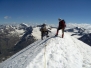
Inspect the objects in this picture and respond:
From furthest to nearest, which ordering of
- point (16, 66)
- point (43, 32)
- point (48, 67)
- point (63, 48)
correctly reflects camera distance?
1. point (43, 32)
2. point (63, 48)
3. point (16, 66)
4. point (48, 67)

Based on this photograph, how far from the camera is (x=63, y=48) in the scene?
74.0ft

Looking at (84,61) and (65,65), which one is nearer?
(65,65)

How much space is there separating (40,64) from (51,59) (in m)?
2.05

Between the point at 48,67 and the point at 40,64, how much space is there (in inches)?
39.0

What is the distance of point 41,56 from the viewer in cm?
1842

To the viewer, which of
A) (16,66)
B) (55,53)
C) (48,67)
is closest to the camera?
(48,67)

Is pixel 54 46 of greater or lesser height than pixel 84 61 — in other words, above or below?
above

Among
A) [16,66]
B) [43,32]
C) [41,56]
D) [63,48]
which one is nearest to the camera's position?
[16,66]

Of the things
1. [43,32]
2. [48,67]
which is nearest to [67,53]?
[48,67]

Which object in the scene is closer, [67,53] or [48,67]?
[48,67]

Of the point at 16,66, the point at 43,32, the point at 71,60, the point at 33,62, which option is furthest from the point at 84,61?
the point at 43,32

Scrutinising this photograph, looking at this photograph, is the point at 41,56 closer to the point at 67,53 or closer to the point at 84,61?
the point at 67,53

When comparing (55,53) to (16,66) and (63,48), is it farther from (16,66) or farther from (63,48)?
(16,66)

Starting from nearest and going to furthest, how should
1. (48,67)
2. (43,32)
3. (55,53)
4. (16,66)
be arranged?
(48,67) < (16,66) < (55,53) < (43,32)
